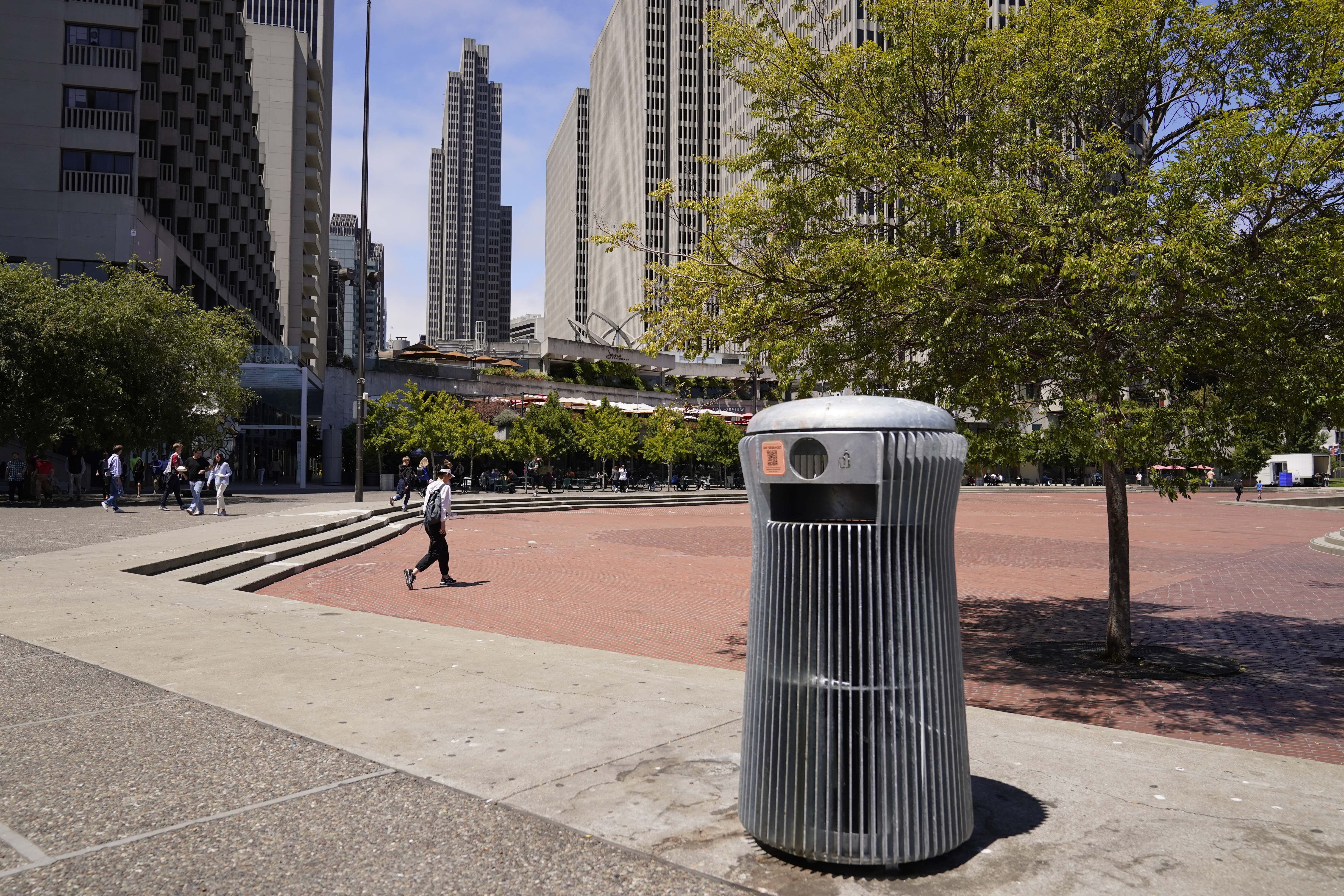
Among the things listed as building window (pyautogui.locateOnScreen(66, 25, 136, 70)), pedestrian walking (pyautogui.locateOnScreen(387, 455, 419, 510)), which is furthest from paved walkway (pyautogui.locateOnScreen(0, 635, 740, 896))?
building window (pyautogui.locateOnScreen(66, 25, 136, 70))

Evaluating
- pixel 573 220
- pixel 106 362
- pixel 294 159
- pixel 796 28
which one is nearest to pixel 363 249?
pixel 106 362

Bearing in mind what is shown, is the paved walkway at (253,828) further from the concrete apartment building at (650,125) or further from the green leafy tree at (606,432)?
the concrete apartment building at (650,125)

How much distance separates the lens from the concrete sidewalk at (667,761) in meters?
3.18

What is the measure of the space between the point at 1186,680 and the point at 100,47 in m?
49.0

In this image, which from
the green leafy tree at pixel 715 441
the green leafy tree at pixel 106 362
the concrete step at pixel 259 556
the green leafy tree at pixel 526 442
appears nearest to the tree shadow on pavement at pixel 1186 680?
the concrete step at pixel 259 556

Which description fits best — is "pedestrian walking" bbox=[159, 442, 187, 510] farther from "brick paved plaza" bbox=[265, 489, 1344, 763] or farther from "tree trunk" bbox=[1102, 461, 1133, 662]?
"tree trunk" bbox=[1102, 461, 1133, 662]

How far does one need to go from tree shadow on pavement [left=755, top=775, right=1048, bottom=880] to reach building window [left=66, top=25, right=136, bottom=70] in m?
48.8

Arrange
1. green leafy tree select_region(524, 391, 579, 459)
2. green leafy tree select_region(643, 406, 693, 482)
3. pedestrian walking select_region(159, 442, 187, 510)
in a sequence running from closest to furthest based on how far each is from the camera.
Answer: pedestrian walking select_region(159, 442, 187, 510) < green leafy tree select_region(524, 391, 579, 459) < green leafy tree select_region(643, 406, 693, 482)

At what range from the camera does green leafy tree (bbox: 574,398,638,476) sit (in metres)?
46.6

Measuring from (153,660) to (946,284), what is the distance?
6.45 m

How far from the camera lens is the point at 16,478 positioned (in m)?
27.3

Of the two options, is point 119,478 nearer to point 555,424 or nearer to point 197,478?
point 197,478

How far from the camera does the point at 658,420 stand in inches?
348

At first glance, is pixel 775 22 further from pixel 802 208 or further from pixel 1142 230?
pixel 1142 230
